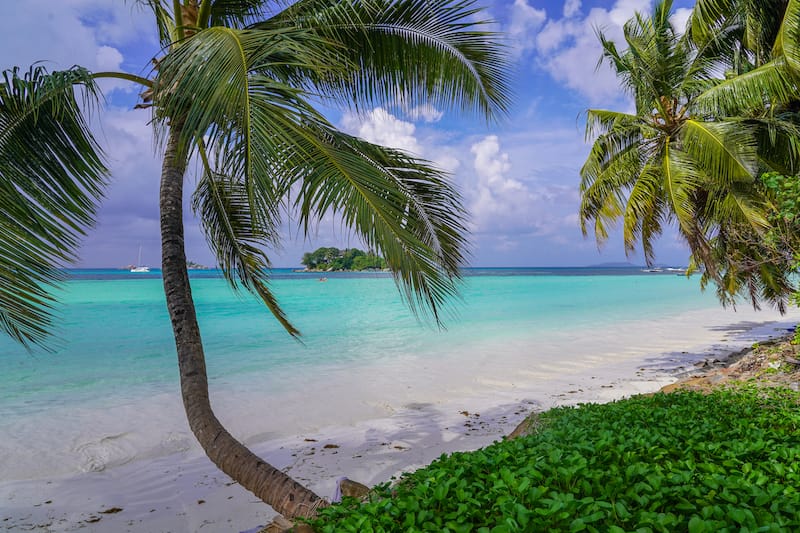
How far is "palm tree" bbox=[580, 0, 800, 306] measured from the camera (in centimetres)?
888

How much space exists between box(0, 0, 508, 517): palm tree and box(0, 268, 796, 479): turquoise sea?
597mm

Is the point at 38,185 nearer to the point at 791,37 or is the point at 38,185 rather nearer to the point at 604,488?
the point at 604,488

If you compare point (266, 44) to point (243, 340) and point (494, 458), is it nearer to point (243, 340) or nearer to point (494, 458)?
point (494, 458)

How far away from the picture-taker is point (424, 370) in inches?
453

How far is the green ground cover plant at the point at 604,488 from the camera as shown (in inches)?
71.2

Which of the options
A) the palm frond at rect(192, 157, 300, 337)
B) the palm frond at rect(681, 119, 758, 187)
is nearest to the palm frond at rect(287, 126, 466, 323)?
the palm frond at rect(192, 157, 300, 337)

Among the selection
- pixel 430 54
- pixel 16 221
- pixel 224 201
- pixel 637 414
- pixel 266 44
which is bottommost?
pixel 637 414

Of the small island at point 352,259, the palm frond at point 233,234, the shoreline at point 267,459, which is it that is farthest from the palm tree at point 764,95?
the palm frond at point 233,234

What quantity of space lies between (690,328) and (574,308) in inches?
344

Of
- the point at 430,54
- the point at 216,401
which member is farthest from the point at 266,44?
the point at 216,401

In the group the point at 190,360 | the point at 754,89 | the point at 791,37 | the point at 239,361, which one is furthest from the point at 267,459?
the point at 791,37

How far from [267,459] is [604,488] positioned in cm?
496

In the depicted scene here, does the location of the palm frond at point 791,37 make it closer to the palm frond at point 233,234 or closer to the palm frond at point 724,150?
the palm frond at point 724,150

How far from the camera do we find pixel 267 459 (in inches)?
242
